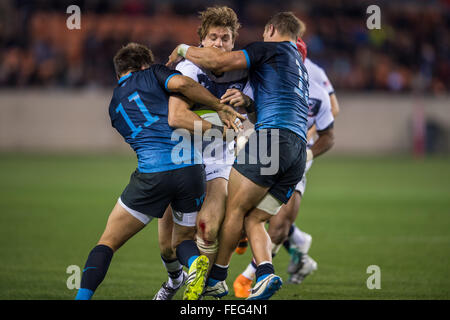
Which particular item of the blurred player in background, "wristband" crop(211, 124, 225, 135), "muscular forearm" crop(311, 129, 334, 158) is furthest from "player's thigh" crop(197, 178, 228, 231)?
"muscular forearm" crop(311, 129, 334, 158)

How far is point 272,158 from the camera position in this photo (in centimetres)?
509

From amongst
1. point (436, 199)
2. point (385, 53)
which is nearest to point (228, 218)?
point (436, 199)

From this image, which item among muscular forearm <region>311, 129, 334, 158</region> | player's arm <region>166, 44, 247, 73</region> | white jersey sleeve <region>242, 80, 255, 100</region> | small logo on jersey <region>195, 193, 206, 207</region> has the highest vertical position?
player's arm <region>166, 44, 247, 73</region>

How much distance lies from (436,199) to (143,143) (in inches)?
377

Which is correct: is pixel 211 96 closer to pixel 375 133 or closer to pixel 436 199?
pixel 436 199

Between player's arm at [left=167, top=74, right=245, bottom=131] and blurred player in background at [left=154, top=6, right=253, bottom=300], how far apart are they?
7 cm

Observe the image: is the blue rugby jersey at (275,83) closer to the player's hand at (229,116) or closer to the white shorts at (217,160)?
the player's hand at (229,116)

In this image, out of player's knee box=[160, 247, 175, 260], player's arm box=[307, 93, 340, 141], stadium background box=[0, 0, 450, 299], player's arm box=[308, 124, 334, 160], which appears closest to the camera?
player's knee box=[160, 247, 175, 260]

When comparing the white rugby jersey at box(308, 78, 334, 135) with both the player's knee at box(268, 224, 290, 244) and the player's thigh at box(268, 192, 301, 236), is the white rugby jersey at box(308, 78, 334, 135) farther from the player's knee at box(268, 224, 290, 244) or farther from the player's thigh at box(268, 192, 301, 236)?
the player's knee at box(268, 224, 290, 244)

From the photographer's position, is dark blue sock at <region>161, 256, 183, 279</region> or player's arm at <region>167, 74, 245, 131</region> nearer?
player's arm at <region>167, 74, 245, 131</region>

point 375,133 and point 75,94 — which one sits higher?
point 75,94

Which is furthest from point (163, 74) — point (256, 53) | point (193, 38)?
point (193, 38)

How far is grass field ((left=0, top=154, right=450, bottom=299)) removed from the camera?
639 centimetres
